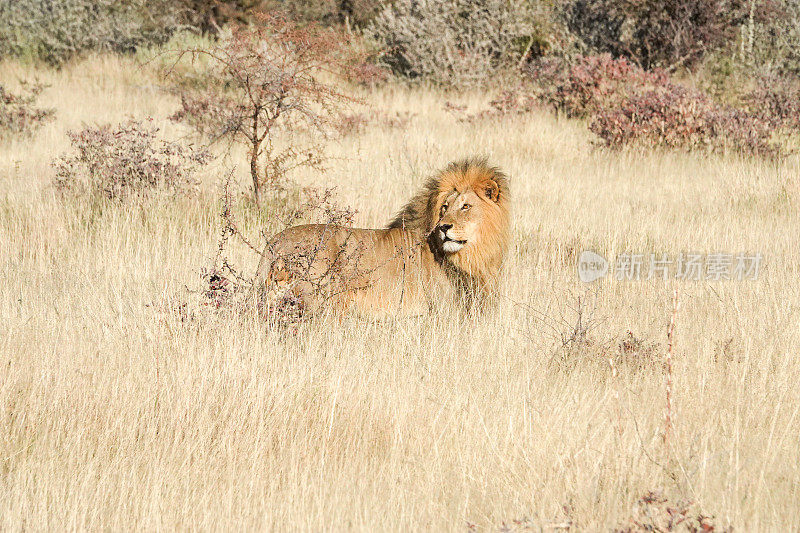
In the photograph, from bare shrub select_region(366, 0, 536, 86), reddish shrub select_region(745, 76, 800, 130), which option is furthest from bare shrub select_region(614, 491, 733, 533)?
bare shrub select_region(366, 0, 536, 86)

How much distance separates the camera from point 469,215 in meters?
5.46

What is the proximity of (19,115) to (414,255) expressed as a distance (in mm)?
8373

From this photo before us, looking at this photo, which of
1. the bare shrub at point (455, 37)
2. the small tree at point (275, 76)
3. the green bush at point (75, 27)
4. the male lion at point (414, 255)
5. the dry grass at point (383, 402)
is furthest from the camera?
the green bush at point (75, 27)

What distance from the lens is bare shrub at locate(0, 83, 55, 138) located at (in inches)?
458

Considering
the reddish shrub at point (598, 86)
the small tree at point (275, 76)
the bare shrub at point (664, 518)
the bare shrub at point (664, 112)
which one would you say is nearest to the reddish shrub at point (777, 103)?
the bare shrub at point (664, 112)

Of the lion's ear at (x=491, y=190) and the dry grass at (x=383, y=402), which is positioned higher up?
the lion's ear at (x=491, y=190)

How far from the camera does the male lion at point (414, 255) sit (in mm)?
5305

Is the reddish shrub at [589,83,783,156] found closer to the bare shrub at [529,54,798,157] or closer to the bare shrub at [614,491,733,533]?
the bare shrub at [529,54,798,157]

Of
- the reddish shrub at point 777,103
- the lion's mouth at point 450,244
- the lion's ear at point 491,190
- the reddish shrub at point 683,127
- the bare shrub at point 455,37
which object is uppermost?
Answer: the bare shrub at point 455,37

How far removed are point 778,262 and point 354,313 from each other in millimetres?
3239

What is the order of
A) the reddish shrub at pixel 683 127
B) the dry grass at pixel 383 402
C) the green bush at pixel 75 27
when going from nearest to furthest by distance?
the dry grass at pixel 383 402
the reddish shrub at pixel 683 127
the green bush at pixel 75 27

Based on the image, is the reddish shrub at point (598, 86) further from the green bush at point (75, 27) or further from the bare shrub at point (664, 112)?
the green bush at point (75, 27)

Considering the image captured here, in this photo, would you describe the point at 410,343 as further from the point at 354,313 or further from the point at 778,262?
the point at 778,262

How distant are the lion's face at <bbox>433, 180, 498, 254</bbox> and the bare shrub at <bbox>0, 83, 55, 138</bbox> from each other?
26.0 ft
